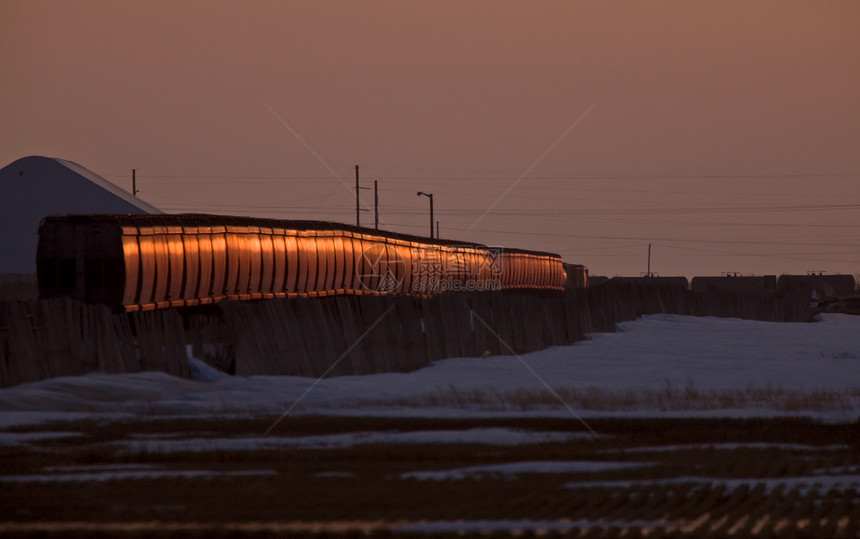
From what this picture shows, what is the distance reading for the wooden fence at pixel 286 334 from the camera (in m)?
16.1

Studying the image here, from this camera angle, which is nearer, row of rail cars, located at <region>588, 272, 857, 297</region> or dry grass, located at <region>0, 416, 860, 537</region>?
dry grass, located at <region>0, 416, 860, 537</region>

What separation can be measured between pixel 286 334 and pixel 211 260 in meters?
7.51

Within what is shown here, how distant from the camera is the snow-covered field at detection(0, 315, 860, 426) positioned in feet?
51.5

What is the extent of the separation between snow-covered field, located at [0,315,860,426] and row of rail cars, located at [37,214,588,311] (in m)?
5.52

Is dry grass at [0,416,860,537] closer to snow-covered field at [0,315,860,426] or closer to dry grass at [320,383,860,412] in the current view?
snow-covered field at [0,315,860,426]

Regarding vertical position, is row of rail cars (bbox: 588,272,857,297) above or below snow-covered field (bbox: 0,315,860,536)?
above

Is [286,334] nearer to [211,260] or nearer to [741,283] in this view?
[211,260]

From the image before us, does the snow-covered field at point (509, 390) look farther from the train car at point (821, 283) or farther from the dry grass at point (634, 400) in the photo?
the train car at point (821, 283)

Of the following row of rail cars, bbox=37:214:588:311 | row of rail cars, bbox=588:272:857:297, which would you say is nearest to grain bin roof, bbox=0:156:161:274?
row of rail cars, bbox=37:214:588:311

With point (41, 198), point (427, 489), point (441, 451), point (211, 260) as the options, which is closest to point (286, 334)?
point (441, 451)

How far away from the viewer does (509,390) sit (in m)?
18.3

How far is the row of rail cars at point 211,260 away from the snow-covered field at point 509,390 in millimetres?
5521

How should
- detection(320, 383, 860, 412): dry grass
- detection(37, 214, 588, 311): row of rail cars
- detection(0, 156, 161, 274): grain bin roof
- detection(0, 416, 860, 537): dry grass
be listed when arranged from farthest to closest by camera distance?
detection(0, 156, 161, 274): grain bin roof, detection(37, 214, 588, 311): row of rail cars, detection(320, 383, 860, 412): dry grass, detection(0, 416, 860, 537): dry grass

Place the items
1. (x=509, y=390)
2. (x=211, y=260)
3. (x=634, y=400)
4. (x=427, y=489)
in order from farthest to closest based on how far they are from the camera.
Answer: (x=211, y=260) < (x=509, y=390) < (x=634, y=400) < (x=427, y=489)
